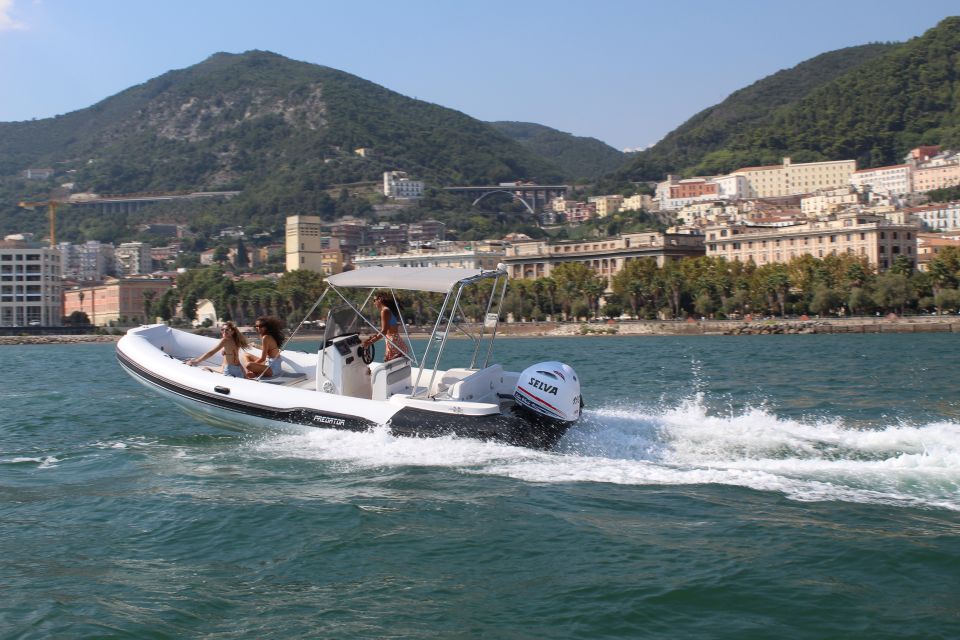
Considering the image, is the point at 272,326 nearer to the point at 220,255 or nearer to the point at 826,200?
the point at 826,200

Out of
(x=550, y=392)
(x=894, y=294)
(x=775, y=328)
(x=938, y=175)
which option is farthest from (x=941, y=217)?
(x=550, y=392)

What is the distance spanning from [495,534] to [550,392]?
3.23 m

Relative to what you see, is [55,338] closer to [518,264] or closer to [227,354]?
[518,264]

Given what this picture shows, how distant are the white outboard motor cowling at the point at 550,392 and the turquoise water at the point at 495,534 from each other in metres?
0.48

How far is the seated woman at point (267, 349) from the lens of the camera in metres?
13.4

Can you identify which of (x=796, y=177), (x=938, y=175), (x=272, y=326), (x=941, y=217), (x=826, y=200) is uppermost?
(x=796, y=177)

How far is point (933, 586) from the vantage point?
671 centimetres

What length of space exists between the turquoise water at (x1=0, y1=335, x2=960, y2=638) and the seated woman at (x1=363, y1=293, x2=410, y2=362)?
5.02ft

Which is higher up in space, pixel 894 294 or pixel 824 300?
pixel 894 294

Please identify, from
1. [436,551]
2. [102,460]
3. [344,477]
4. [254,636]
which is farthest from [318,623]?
[102,460]

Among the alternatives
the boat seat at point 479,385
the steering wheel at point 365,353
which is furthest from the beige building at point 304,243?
the boat seat at point 479,385

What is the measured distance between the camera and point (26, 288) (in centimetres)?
12494

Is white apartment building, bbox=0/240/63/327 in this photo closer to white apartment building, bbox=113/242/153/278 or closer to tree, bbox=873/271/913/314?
white apartment building, bbox=113/242/153/278

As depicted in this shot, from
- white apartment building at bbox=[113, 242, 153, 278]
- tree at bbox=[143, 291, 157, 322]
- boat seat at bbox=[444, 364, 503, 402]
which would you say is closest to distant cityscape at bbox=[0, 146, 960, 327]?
white apartment building at bbox=[113, 242, 153, 278]
